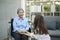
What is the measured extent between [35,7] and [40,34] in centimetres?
317

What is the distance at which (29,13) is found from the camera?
5953mm

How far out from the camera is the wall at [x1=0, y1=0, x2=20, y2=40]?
5.66 meters

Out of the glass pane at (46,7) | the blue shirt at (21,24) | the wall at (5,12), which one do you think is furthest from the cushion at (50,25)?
the wall at (5,12)

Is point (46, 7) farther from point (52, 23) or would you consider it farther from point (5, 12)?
point (5, 12)

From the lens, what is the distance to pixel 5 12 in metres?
5.70

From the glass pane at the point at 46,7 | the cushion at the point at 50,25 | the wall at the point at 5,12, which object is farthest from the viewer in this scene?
the glass pane at the point at 46,7

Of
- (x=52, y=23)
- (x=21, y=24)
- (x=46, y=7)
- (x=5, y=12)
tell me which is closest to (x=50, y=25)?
(x=52, y=23)

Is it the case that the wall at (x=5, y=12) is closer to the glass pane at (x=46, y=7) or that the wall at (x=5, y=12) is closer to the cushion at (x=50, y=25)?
the glass pane at (x=46, y=7)

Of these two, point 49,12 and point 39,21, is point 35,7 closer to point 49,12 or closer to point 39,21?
point 49,12

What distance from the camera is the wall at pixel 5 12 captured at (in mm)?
5658

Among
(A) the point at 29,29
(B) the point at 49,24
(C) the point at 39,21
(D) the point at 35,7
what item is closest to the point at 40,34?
(C) the point at 39,21

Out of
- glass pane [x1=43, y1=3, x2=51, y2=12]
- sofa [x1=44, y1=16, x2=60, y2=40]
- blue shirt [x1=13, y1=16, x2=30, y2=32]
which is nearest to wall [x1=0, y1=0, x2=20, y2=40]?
glass pane [x1=43, y1=3, x2=51, y2=12]

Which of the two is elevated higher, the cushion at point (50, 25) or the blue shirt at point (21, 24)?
the blue shirt at point (21, 24)

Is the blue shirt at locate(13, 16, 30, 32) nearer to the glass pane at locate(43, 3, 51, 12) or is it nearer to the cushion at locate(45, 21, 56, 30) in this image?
the cushion at locate(45, 21, 56, 30)
